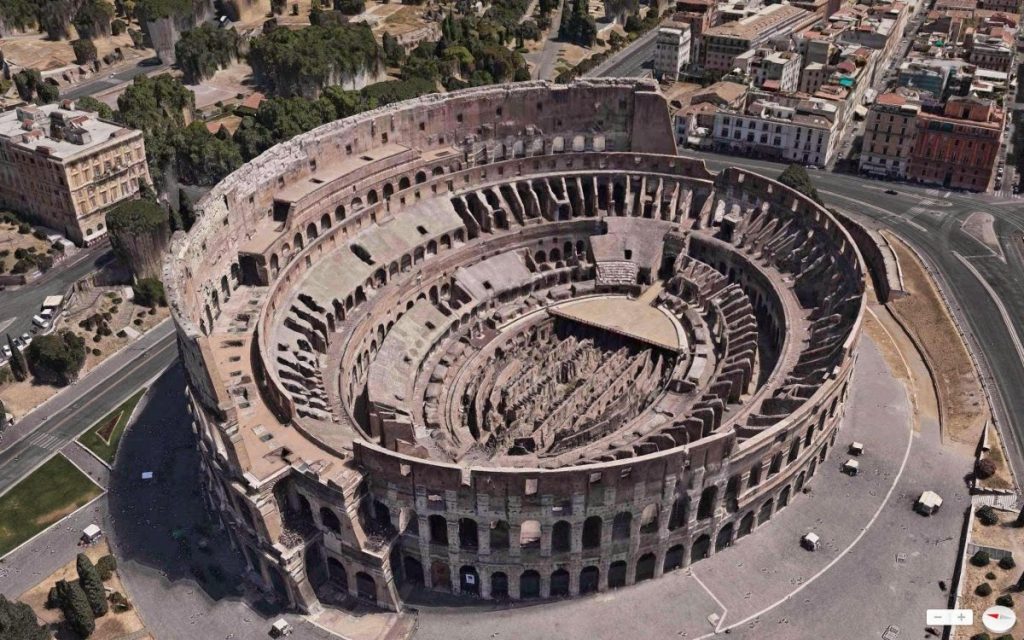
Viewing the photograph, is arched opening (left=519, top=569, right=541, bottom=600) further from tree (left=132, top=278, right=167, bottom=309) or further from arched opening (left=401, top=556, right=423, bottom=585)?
tree (left=132, top=278, right=167, bottom=309)

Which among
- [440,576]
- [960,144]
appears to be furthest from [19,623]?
[960,144]

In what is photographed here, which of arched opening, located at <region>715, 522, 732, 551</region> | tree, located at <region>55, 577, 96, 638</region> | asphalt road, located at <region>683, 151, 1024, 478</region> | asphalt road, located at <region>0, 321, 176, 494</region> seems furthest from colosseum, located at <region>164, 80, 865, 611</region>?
asphalt road, located at <region>683, 151, 1024, 478</region>

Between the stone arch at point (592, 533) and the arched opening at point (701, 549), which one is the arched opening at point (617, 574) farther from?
the arched opening at point (701, 549)

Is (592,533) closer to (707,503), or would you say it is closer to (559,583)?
(559,583)

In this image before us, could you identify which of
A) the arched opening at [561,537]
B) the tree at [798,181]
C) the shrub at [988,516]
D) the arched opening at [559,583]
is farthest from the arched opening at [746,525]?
the tree at [798,181]

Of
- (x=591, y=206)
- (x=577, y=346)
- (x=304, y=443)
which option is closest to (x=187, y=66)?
(x=591, y=206)

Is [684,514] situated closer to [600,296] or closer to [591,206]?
[600,296]
